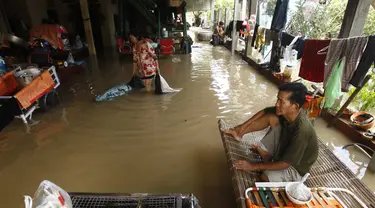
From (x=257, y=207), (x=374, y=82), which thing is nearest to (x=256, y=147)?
(x=257, y=207)


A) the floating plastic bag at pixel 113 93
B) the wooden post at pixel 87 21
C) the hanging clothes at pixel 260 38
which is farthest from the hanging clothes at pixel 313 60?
the wooden post at pixel 87 21

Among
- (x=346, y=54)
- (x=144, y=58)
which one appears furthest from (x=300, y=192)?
(x=144, y=58)

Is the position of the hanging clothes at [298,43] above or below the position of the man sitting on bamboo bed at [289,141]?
above

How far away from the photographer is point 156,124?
4.06 m

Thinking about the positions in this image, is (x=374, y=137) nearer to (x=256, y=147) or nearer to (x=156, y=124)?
(x=256, y=147)

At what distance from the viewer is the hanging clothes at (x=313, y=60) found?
3.86 meters

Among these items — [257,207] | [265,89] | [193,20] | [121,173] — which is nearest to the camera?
[257,207]

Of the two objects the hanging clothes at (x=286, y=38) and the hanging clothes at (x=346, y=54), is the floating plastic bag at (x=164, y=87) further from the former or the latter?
the hanging clothes at (x=346, y=54)

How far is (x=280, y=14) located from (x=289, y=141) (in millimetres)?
4816

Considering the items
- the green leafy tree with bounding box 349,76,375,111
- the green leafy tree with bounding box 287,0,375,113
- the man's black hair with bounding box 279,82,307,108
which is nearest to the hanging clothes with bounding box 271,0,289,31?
the green leafy tree with bounding box 287,0,375,113

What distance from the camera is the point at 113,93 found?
5.10 meters

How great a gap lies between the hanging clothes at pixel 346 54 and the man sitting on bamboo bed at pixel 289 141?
183cm

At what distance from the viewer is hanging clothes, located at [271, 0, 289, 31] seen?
223 inches

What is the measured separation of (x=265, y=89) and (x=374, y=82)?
2168 millimetres
